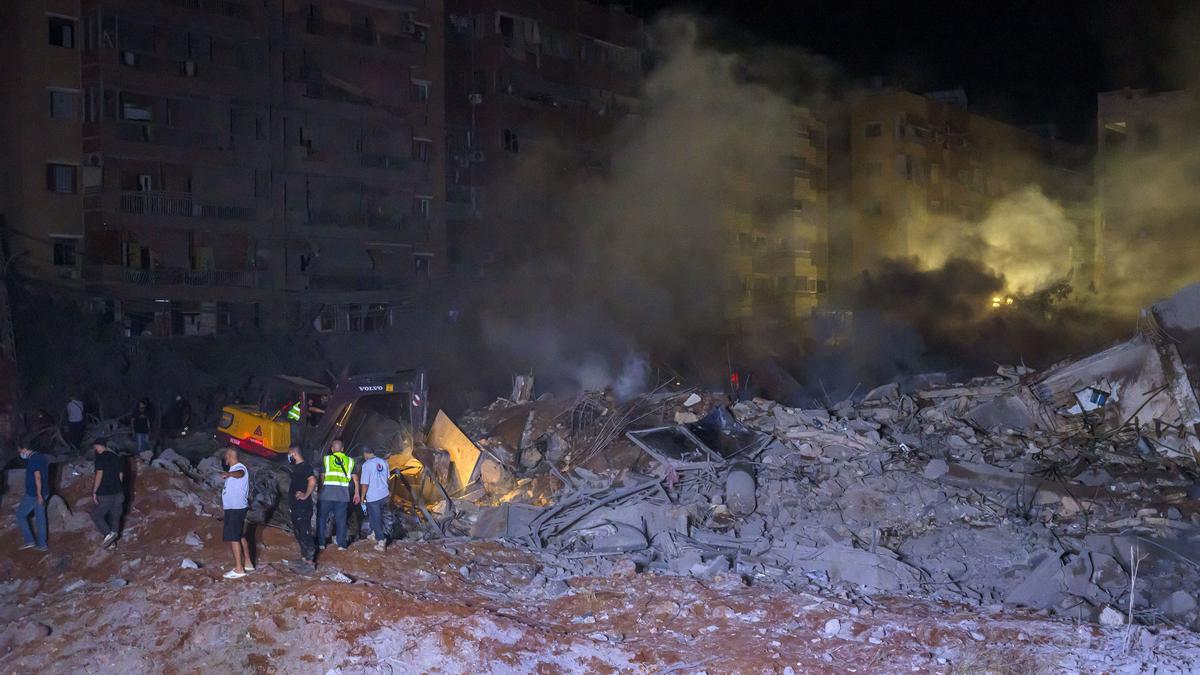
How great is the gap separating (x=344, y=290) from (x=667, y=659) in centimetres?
2515

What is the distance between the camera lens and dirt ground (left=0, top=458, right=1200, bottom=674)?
8.60 metres

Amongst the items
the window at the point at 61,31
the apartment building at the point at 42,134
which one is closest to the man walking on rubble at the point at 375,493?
the apartment building at the point at 42,134

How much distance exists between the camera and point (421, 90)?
34906 mm

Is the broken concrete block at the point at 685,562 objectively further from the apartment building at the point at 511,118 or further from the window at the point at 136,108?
the apartment building at the point at 511,118

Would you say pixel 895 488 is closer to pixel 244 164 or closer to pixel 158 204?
pixel 158 204

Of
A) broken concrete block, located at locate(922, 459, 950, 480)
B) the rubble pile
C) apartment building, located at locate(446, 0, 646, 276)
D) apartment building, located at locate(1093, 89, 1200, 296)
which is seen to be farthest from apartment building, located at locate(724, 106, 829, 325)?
broken concrete block, located at locate(922, 459, 950, 480)

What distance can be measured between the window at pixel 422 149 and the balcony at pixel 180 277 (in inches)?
276

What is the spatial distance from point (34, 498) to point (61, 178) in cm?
1829

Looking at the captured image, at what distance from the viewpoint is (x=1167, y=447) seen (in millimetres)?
16391

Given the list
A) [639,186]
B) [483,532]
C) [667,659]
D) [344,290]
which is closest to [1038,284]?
[639,186]

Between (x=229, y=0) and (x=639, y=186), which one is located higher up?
(x=229, y=0)

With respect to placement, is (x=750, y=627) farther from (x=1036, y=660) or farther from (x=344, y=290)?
(x=344, y=290)

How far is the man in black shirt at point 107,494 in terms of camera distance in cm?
1188

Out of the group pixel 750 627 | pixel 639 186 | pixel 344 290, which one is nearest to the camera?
pixel 750 627
